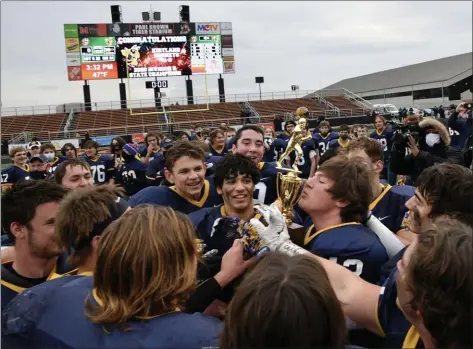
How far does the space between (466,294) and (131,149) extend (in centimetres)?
674

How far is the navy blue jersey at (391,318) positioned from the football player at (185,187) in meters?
2.06

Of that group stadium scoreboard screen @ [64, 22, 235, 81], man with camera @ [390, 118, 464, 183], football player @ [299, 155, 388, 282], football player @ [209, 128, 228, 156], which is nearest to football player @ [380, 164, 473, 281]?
football player @ [299, 155, 388, 282]

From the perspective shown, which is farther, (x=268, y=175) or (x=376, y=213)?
(x=268, y=175)

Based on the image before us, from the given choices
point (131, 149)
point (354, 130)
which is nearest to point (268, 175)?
point (131, 149)

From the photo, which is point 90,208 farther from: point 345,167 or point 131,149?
point 131,149

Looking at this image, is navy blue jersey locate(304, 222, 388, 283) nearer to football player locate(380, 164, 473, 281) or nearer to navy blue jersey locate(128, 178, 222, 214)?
football player locate(380, 164, 473, 281)

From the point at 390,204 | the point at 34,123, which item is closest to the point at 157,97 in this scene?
the point at 34,123

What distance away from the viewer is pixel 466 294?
1145 millimetres

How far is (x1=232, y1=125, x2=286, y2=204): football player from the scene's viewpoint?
383 cm

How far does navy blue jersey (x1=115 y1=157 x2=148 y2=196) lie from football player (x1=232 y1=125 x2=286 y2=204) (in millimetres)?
3323

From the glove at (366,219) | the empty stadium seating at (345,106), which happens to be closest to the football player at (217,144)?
the glove at (366,219)

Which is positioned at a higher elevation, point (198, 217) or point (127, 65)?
point (127, 65)

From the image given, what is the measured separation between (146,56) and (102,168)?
18.0 metres

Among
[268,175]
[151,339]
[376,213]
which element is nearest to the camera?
[151,339]
